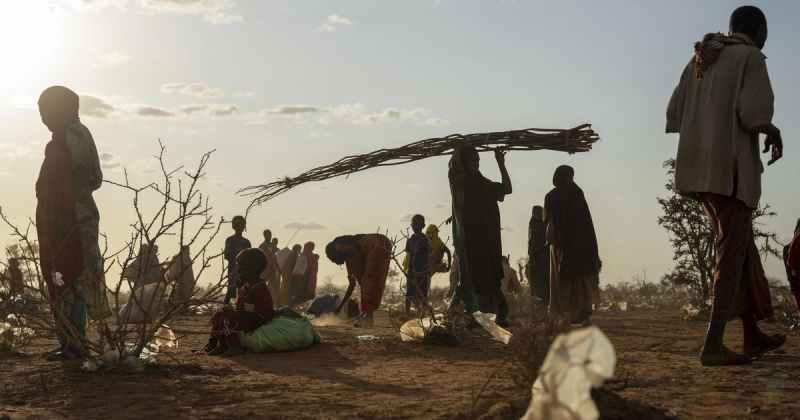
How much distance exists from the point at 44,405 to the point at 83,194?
230 cm

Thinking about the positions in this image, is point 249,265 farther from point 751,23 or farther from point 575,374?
point 575,374

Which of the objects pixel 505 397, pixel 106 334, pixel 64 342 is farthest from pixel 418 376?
pixel 64 342

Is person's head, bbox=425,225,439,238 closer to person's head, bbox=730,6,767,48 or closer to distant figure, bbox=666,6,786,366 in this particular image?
distant figure, bbox=666,6,786,366

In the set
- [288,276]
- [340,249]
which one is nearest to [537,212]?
[340,249]

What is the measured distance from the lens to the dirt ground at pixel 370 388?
3.69 metres

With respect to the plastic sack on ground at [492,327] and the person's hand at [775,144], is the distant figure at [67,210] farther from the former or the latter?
the person's hand at [775,144]

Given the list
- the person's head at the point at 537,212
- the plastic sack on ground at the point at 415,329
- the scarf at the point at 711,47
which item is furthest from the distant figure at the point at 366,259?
the scarf at the point at 711,47

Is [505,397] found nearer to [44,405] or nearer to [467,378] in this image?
[467,378]

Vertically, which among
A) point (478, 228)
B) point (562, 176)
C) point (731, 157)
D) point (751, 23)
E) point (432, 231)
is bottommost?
point (478, 228)

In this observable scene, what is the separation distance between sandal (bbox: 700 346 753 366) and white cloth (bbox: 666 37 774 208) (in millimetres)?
896

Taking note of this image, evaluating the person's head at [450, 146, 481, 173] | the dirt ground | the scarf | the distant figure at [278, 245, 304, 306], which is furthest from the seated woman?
the distant figure at [278, 245, 304, 306]

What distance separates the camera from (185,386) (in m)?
4.73

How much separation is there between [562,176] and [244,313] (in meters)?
4.41

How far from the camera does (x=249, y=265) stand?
23.7 ft
